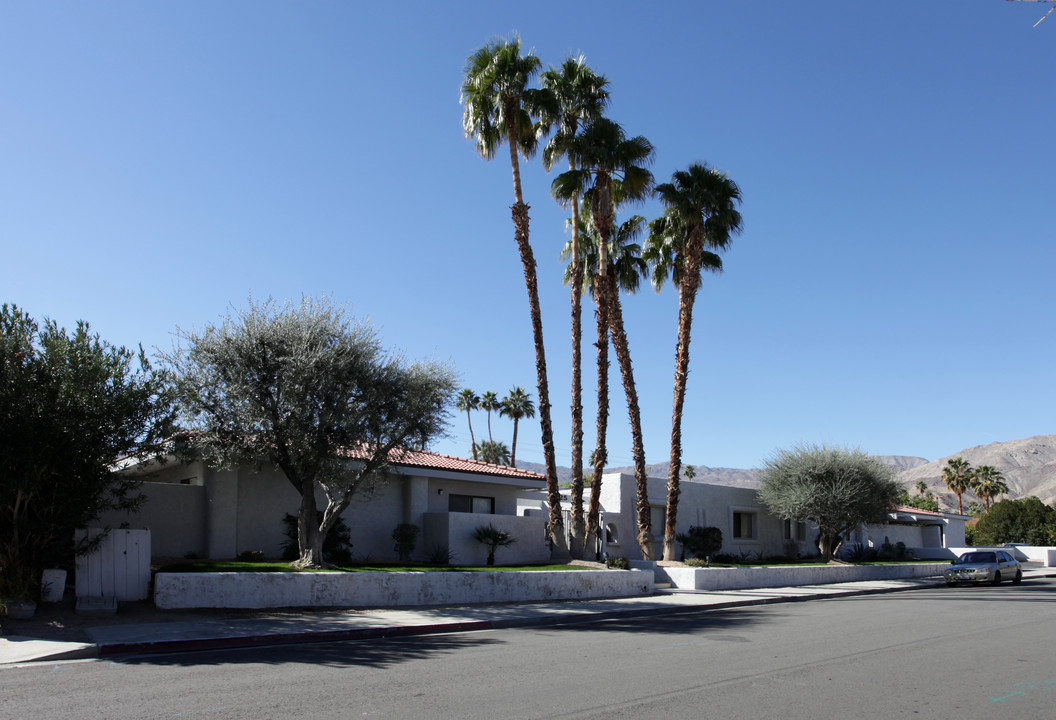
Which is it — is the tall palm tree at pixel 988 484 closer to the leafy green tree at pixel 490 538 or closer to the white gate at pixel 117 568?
the leafy green tree at pixel 490 538

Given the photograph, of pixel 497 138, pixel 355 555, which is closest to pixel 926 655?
pixel 355 555

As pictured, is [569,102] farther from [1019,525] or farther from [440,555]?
[1019,525]

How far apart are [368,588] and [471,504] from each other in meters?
11.6

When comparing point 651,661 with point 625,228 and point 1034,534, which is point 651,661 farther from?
point 1034,534

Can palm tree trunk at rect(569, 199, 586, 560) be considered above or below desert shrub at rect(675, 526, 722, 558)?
above

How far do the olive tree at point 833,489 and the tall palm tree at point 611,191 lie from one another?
9487mm

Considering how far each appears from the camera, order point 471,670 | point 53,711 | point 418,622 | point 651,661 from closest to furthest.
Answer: point 53,711 → point 471,670 → point 651,661 → point 418,622

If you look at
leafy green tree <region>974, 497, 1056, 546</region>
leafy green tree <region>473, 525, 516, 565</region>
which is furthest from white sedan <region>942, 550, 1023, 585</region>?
leafy green tree <region>974, 497, 1056, 546</region>

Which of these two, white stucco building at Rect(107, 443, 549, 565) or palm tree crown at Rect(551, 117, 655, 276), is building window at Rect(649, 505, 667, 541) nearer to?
white stucco building at Rect(107, 443, 549, 565)

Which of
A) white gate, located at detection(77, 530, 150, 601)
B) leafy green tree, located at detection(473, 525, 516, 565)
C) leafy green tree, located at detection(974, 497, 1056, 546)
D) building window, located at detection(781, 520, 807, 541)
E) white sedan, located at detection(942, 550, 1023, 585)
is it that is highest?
white gate, located at detection(77, 530, 150, 601)

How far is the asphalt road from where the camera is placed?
7809 millimetres

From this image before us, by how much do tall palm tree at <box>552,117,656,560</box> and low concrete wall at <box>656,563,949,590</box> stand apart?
9.38 feet

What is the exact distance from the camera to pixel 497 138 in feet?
83.7

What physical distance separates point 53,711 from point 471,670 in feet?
14.7
